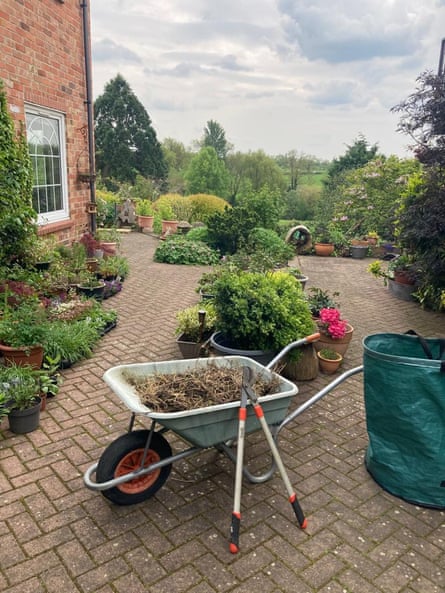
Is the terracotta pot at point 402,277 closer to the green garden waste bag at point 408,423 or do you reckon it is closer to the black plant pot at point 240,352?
the black plant pot at point 240,352

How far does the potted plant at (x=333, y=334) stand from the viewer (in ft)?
15.8

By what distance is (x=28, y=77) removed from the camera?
21.3ft

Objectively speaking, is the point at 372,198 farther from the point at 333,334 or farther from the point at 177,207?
the point at 333,334

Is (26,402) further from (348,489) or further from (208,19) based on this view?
(208,19)

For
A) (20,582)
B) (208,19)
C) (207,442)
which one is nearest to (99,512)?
(20,582)

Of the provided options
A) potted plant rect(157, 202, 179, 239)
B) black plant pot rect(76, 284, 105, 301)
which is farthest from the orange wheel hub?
potted plant rect(157, 202, 179, 239)


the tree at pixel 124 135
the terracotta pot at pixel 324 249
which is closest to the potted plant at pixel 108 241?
the terracotta pot at pixel 324 249

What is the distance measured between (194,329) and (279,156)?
101ft

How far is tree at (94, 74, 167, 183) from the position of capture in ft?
102

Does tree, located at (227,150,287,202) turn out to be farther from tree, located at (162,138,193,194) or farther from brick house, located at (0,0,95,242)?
brick house, located at (0,0,95,242)

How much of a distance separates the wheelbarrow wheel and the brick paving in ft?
0.30

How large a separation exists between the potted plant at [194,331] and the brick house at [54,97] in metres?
3.52

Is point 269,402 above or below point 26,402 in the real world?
above

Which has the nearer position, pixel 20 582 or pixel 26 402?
pixel 20 582
